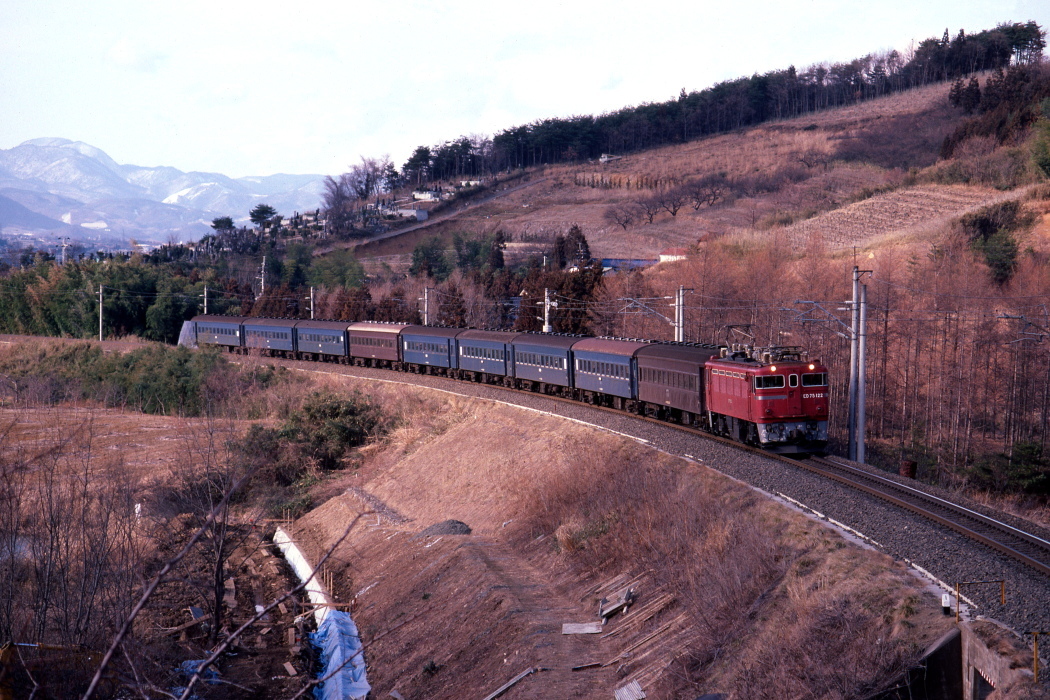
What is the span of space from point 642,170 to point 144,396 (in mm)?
110140

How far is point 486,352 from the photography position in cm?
4516

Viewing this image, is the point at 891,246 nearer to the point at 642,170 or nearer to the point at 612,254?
the point at 612,254

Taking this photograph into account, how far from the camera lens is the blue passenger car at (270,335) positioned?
62438mm

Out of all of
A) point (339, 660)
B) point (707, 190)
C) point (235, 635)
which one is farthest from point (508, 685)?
point (707, 190)

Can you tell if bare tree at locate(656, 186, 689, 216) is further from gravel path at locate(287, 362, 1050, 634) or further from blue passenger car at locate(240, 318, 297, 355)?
gravel path at locate(287, 362, 1050, 634)

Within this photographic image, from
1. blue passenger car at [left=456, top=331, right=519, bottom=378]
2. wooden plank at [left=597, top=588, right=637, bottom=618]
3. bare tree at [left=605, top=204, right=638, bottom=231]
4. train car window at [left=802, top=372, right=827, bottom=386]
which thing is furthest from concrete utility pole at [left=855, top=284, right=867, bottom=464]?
bare tree at [left=605, top=204, right=638, bottom=231]

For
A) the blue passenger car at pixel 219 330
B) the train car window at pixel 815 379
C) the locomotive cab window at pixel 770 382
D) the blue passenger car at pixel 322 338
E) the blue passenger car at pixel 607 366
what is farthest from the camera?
the blue passenger car at pixel 219 330

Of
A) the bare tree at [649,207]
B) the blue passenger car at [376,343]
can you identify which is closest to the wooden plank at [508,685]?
the blue passenger car at [376,343]

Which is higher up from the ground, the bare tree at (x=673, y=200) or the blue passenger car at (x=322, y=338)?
the bare tree at (x=673, y=200)

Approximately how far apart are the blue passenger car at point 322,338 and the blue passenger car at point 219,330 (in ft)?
22.1

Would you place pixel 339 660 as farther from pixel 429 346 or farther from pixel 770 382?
pixel 429 346

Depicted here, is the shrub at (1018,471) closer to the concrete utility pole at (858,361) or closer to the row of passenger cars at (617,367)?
the concrete utility pole at (858,361)

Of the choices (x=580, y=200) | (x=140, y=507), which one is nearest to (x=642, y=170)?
(x=580, y=200)

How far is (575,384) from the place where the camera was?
3806 cm
